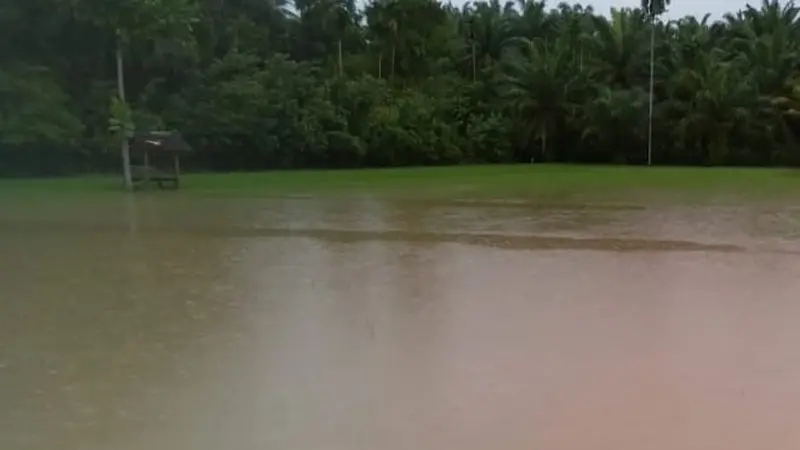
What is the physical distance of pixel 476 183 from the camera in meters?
25.1

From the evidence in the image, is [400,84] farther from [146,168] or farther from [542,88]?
[146,168]

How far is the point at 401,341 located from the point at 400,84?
98.0 ft

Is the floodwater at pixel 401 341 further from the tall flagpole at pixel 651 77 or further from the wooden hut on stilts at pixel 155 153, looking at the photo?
the tall flagpole at pixel 651 77

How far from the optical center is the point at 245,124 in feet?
95.0

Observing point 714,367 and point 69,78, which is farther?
point 69,78

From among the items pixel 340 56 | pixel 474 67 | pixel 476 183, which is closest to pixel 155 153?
pixel 476 183

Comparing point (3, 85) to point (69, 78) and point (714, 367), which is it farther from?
point (714, 367)

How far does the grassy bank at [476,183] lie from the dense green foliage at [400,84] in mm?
1614

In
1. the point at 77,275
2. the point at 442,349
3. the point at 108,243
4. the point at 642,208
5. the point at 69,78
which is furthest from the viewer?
the point at 69,78

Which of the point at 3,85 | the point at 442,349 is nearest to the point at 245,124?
the point at 3,85

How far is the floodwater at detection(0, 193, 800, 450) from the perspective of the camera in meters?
5.02

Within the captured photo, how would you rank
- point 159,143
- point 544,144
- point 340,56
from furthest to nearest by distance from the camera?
point 544,144 → point 340,56 → point 159,143

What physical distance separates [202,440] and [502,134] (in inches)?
1228

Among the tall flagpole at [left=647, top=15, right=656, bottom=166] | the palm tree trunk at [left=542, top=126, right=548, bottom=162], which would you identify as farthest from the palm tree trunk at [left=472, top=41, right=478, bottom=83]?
the tall flagpole at [left=647, top=15, right=656, bottom=166]
